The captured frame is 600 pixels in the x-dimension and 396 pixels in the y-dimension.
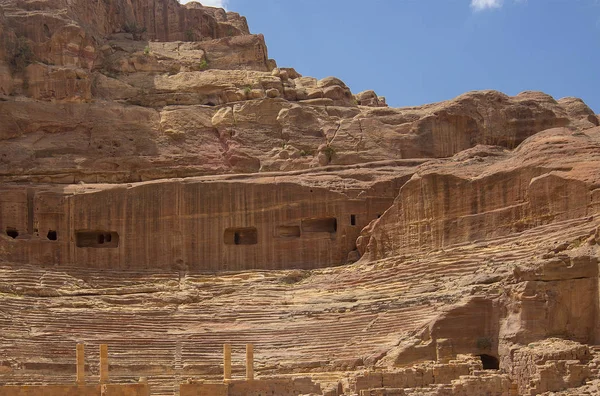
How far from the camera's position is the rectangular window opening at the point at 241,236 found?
141ft

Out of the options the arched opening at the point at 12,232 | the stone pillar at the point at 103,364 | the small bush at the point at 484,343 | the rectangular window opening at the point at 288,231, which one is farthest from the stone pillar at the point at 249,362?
the arched opening at the point at 12,232

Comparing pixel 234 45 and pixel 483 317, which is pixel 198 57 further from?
pixel 483 317

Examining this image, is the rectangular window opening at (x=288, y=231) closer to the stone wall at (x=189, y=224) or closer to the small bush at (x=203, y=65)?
the stone wall at (x=189, y=224)

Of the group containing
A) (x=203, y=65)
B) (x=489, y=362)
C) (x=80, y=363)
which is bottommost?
(x=489, y=362)

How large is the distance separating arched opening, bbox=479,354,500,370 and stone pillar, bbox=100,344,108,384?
1084cm

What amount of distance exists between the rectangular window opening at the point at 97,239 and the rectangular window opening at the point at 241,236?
413 centimetres

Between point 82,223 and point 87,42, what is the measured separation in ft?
38.0

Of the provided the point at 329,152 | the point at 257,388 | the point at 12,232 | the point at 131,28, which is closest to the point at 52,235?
the point at 12,232

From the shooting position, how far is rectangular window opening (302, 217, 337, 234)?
42.6 m

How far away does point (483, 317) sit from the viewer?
3356cm

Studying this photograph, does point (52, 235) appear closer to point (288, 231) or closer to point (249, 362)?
point (288, 231)

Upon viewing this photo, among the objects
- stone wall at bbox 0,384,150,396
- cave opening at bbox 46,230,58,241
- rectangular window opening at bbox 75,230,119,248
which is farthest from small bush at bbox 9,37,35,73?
stone wall at bbox 0,384,150,396

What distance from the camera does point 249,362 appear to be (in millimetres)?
33938

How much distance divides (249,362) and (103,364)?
14.0ft
